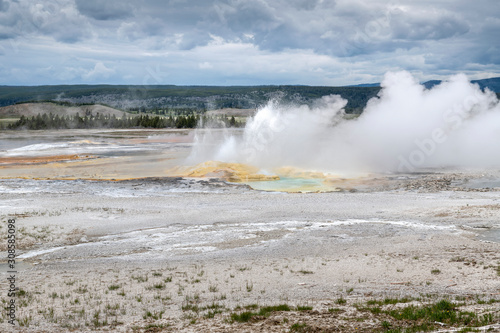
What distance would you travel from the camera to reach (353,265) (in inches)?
619

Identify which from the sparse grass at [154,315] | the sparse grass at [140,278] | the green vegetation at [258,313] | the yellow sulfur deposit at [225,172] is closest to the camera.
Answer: the green vegetation at [258,313]

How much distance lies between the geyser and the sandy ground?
13.1m

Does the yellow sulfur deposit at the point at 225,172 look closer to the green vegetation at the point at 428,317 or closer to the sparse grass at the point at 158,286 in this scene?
the sparse grass at the point at 158,286

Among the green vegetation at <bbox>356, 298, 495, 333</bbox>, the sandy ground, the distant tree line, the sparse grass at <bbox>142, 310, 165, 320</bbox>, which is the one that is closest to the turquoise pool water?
the sandy ground

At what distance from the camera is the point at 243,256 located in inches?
685

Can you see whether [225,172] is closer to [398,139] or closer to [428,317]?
[398,139]

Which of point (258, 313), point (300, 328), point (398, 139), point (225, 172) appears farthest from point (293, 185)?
point (300, 328)

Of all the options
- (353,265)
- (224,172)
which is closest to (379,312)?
(353,265)

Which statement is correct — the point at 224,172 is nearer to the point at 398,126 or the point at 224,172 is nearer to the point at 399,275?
the point at 398,126

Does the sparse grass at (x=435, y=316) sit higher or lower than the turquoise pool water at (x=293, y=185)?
higher

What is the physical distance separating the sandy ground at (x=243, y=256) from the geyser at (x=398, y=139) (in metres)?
13.1

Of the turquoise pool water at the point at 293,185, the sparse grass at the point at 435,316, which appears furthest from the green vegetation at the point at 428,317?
the turquoise pool water at the point at 293,185

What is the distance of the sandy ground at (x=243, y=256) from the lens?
434 inches

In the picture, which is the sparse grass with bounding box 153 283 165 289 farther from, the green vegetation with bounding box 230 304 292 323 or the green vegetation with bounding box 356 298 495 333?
the green vegetation with bounding box 356 298 495 333
